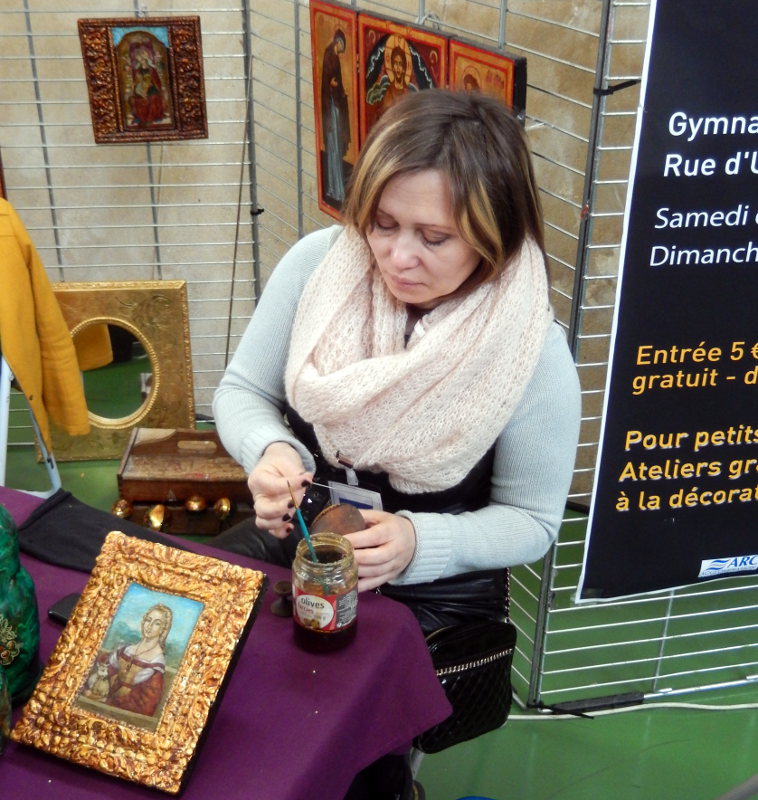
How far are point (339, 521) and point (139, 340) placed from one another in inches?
76.0

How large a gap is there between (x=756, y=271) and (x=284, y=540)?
3.11 feet

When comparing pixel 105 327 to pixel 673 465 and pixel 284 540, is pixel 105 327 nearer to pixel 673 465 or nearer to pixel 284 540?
pixel 284 540

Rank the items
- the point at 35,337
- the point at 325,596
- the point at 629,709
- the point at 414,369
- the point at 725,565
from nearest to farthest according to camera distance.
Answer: the point at 325,596, the point at 414,369, the point at 725,565, the point at 629,709, the point at 35,337

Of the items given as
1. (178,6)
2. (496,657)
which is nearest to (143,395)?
(178,6)

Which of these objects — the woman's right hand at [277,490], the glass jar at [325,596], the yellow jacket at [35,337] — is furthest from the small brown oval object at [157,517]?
the glass jar at [325,596]

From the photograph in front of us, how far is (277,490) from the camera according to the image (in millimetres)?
1366

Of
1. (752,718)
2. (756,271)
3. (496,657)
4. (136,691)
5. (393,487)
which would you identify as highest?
(756,271)

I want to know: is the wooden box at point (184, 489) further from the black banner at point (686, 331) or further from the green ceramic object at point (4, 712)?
the green ceramic object at point (4, 712)

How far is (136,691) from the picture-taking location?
0.99m

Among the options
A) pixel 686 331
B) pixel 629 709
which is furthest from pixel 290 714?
pixel 629 709

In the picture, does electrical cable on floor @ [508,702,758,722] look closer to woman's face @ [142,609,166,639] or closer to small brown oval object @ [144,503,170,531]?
small brown oval object @ [144,503,170,531]

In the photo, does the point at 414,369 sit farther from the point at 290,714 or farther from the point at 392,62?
the point at 392,62

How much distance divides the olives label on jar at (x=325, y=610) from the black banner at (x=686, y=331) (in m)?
0.83

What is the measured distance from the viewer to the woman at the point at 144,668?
0.98 meters
